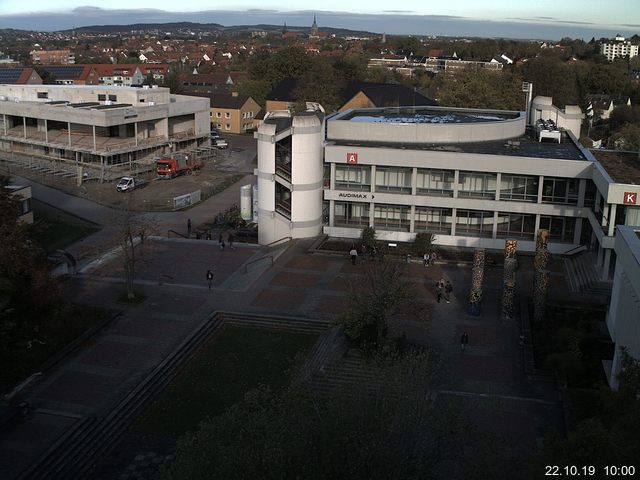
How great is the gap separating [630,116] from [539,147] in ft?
175

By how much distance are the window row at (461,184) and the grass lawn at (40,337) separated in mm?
17907

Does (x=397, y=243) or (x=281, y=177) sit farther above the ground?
(x=281, y=177)

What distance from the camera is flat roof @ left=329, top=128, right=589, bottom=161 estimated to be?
42.0 metres

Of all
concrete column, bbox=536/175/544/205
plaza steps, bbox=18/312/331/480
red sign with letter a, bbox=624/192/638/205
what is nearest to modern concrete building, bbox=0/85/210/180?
plaza steps, bbox=18/312/331/480

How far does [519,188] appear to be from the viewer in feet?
134

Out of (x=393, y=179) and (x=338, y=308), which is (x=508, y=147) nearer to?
(x=393, y=179)

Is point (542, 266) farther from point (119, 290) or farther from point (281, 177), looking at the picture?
point (119, 290)

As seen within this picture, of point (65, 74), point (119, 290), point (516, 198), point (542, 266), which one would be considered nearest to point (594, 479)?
point (542, 266)

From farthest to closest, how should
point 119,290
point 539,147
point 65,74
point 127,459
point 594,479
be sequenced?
1. point 65,74
2. point 539,147
3. point 119,290
4. point 127,459
5. point 594,479

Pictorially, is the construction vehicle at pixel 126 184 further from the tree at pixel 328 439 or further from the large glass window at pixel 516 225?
the tree at pixel 328 439

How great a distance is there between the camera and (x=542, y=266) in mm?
31719

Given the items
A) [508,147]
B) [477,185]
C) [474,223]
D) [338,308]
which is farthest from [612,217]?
[338,308]

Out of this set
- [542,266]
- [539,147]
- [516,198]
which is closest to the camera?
[542,266]

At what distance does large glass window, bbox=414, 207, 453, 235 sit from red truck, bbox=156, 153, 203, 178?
27.6m
